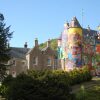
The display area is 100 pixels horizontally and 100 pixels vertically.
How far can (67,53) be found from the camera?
207ft

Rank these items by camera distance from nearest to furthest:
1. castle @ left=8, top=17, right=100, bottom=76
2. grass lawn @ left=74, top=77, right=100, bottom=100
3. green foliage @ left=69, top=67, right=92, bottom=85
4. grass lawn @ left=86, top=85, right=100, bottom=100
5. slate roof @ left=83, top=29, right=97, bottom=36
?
1. grass lawn @ left=74, top=77, right=100, bottom=100
2. grass lawn @ left=86, top=85, right=100, bottom=100
3. green foliage @ left=69, top=67, right=92, bottom=85
4. castle @ left=8, top=17, right=100, bottom=76
5. slate roof @ left=83, top=29, right=97, bottom=36

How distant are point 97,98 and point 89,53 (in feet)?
95.5

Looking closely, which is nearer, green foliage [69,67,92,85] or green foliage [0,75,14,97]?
green foliage [0,75,14,97]

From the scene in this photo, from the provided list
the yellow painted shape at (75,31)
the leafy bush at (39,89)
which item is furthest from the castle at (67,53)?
the leafy bush at (39,89)

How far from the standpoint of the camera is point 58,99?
2980 centimetres

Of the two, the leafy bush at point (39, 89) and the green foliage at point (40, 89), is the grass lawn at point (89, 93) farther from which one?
the leafy bush at point (39, 89)

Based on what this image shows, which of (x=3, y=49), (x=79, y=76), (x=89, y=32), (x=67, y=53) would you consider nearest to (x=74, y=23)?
(x=67, y=53)

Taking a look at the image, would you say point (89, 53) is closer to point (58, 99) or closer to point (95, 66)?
point (95, 66)

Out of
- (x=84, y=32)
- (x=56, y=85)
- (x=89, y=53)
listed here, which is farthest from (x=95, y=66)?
(x=56, y=85)

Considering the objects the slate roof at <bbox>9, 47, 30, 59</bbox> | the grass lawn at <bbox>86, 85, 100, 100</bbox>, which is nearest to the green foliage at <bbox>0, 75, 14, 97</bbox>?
the grass lawn at <bbox>86, 85, 100, 100</bbox>

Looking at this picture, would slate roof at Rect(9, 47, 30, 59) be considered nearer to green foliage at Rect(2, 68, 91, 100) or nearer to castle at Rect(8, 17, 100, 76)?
castle at Rect(8, 17, 100, 76)

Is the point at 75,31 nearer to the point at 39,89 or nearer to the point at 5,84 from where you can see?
the point at 5,84

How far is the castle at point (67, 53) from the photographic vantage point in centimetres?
6178

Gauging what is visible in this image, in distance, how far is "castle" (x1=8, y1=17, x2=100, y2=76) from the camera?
203ft
